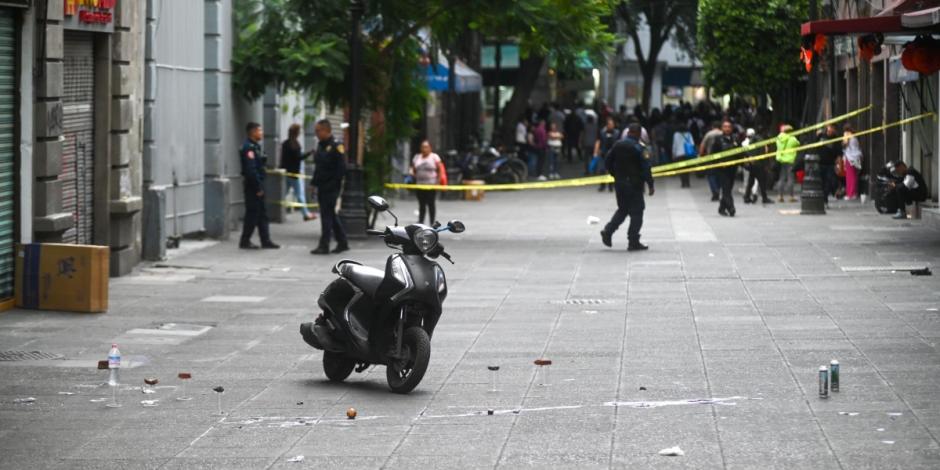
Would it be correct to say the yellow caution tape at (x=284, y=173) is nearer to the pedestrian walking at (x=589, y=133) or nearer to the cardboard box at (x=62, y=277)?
the cardboard box at (x=62, y=277)

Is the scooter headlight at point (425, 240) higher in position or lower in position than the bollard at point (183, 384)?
higher

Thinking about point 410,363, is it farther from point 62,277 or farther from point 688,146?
point 688,146

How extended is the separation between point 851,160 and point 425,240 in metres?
24.6

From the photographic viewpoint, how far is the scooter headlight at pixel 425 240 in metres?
11.6

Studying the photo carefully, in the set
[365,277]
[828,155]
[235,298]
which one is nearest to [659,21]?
[828,155]

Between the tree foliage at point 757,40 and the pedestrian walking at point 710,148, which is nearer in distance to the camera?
the pedestrian walking at point 710,148

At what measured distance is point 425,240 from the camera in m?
11.6

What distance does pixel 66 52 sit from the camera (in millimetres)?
18641

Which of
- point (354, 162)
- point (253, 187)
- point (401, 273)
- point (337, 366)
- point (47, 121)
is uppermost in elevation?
point (47, 121)

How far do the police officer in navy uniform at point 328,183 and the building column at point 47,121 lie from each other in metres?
5.76

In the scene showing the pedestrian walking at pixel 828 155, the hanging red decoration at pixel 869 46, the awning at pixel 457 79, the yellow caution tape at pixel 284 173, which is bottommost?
the yellow caution tape at pixel 284 173

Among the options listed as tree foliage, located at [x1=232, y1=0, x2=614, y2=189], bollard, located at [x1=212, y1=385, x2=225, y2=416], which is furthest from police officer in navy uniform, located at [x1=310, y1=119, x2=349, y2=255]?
bollard, located at [x1=212, y1=385, x2=225, y2=416]

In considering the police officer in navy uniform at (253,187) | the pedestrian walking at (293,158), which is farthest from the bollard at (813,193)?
the police officer in navy uniform at (253,187)

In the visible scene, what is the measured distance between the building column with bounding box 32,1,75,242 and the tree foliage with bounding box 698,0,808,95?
82.8 feet
